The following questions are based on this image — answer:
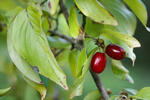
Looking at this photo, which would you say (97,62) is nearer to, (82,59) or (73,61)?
(82,59)

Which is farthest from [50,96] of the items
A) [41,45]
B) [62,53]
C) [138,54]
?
[138,54]

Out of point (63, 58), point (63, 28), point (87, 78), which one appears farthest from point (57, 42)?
point (87, 78)

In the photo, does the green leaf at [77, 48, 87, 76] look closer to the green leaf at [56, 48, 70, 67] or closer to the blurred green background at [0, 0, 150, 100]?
the blurred green background at [0, 0, 150, 100]

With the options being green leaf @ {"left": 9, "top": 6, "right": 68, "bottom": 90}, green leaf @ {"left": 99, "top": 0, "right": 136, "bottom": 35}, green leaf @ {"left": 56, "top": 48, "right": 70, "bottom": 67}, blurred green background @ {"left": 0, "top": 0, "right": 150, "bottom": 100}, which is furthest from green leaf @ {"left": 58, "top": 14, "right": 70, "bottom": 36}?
green leaf @ {"left": 9, "top": 6, "right": 68, "bottom": 90}

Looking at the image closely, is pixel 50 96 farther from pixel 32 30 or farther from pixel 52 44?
pixel 32 30

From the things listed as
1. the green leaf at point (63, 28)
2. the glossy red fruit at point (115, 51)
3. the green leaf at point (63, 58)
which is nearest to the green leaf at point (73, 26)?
the glossy red fruit at point (115, 51)

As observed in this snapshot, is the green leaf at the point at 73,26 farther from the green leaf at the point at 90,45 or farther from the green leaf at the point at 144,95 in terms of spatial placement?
the green leaf at the point at 144,95
